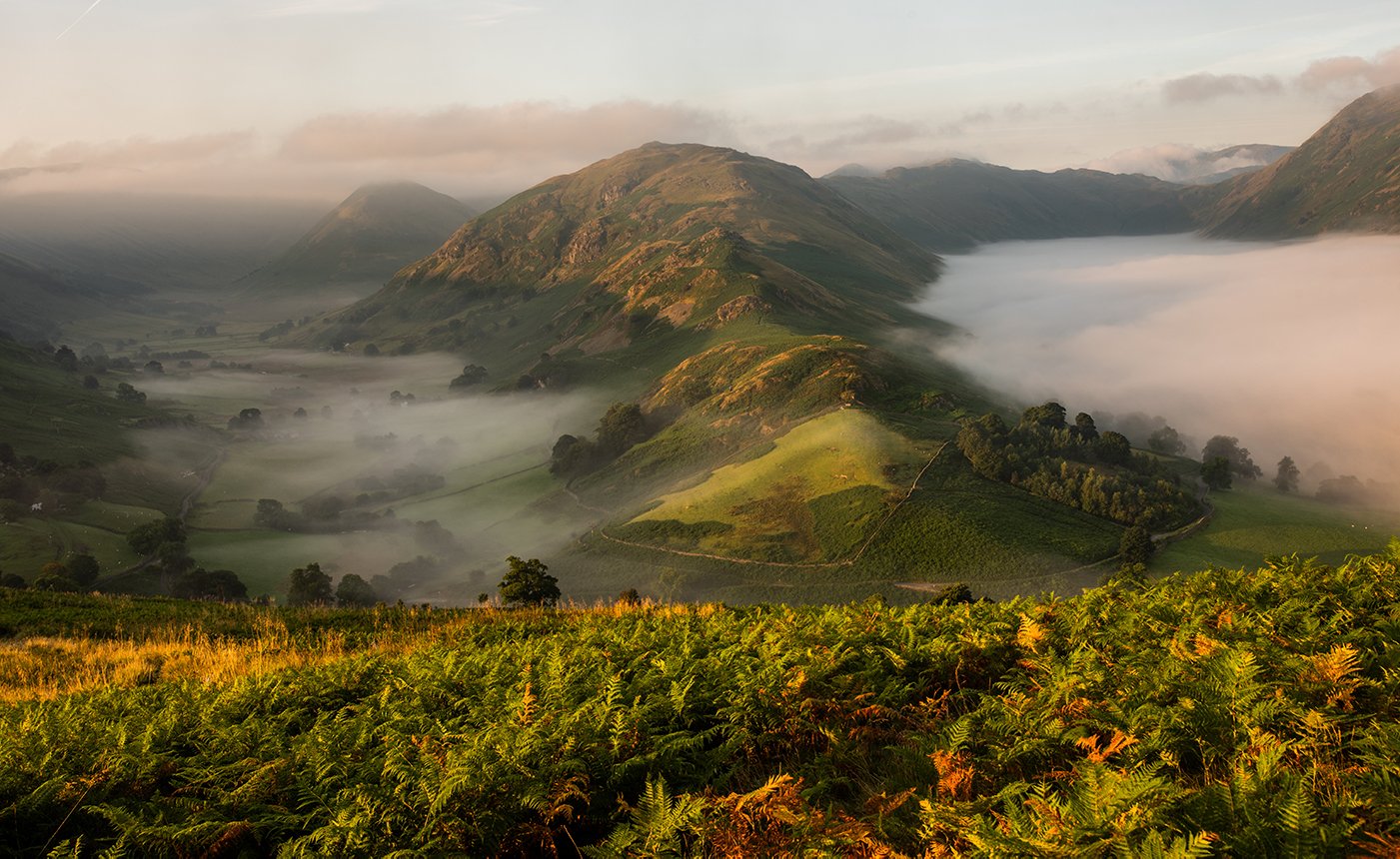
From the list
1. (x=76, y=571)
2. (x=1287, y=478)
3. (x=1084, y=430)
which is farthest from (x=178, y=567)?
(x=1287, y=478)

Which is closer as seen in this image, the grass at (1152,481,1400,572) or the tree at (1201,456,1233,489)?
the grass at (1152,481,1400,572)

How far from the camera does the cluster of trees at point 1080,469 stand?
5512 inches

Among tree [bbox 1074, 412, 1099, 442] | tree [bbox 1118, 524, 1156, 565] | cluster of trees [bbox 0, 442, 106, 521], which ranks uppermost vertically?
tree [bbox 1074, 412, 1099, 442]

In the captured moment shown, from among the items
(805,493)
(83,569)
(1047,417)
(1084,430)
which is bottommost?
(83,569)

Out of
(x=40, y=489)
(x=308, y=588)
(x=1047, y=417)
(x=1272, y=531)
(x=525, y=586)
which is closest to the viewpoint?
(x=525, y=586)

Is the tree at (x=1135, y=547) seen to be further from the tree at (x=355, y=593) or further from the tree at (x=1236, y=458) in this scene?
the tree at (x=355, y=593)

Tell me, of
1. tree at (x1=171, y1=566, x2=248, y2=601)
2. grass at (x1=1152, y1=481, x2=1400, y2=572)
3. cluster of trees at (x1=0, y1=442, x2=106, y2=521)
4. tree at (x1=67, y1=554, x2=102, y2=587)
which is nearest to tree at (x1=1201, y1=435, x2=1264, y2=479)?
grass at (x1=1152, y1=481, x2=1400, y2=572)

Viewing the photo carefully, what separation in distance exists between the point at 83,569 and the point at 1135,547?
20033 centimetres

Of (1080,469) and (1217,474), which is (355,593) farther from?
(1217,474)

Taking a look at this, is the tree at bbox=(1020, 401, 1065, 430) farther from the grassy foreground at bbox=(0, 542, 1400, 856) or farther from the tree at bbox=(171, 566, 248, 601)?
the tree at bbox=(171, 566, 248, 601)

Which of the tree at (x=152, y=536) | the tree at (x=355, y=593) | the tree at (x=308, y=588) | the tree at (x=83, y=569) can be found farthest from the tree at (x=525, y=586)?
the tree at (x=152, y=536)

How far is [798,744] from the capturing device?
10.9m

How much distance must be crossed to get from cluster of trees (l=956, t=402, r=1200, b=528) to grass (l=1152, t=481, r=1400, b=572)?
755 cm

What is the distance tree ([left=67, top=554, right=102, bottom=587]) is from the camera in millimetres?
136788
